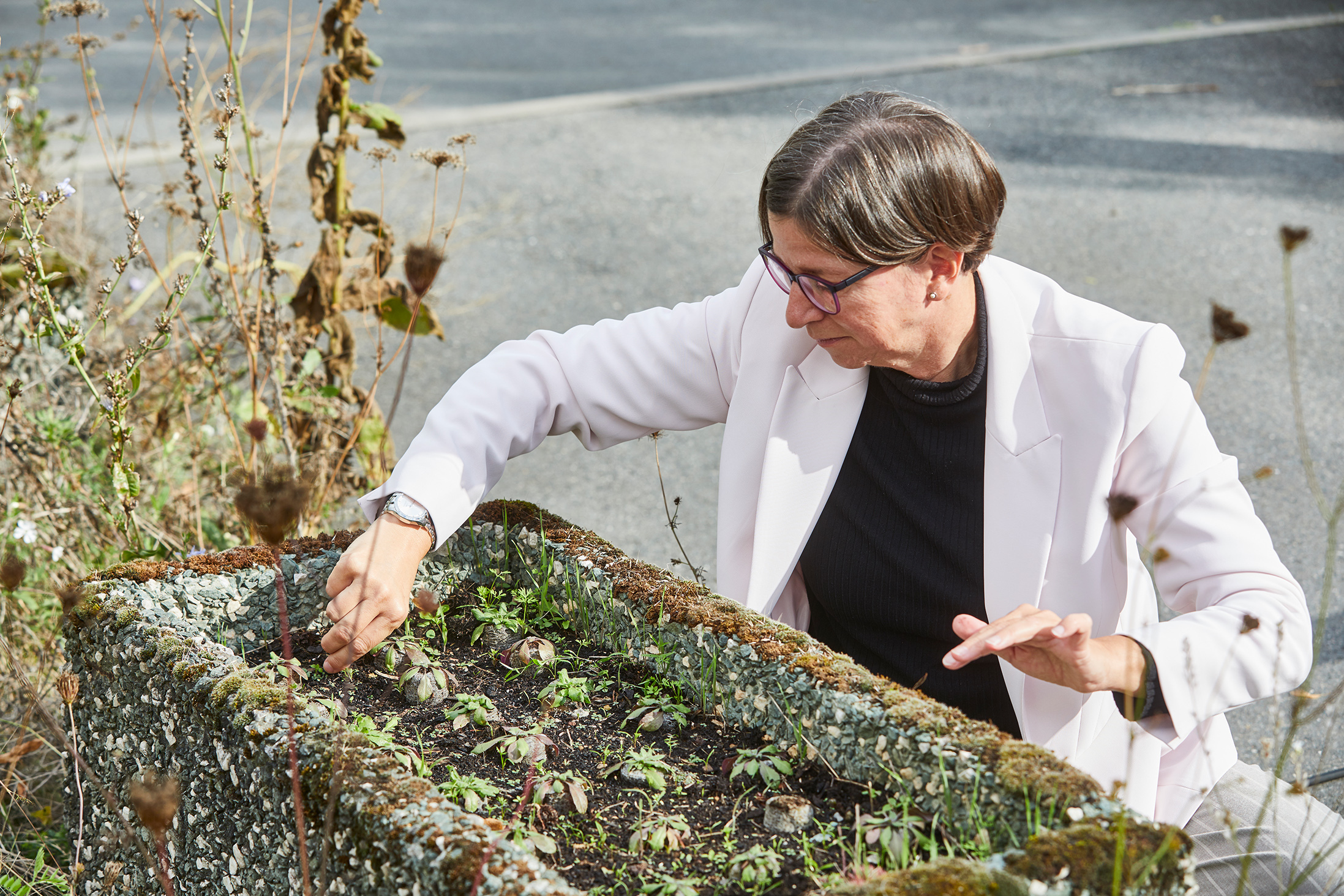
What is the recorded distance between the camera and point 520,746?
4.62 feet

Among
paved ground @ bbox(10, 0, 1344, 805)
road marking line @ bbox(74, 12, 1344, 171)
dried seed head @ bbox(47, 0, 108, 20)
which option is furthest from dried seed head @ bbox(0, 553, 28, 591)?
road marking line @ bbox(74, 12, 1344, 171)

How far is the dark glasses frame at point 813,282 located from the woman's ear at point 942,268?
4.2 inches

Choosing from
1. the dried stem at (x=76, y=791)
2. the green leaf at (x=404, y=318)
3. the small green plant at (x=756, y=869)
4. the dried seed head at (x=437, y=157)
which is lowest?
the dried stem at (x=76, y=791)

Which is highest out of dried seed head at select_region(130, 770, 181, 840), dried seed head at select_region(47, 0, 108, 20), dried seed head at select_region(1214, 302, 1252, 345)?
dried seed head at select_region(47, 0, 108, 20)

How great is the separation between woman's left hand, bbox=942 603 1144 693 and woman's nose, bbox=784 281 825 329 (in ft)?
1.88

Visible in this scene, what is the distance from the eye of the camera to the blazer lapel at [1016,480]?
1.85 metres

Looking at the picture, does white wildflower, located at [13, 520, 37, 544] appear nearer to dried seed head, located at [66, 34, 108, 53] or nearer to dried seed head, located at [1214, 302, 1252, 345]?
dried seed head, located at [66, 34, 108, 53]

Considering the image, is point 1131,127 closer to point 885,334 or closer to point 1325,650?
point 1325,650

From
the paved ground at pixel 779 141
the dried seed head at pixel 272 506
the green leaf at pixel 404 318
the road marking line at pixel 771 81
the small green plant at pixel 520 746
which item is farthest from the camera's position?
the road marking line at pixel 771 81

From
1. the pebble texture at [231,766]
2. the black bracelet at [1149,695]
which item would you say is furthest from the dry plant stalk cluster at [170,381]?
the black bracelet at [1149,695]

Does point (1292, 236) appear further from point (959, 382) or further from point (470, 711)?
point (470, 711)

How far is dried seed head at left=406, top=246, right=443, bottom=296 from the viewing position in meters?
1.04

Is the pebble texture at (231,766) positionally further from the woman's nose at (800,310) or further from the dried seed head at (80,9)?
the dried seed head at (80,9)

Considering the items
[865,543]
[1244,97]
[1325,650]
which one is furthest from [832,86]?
[865,543]
